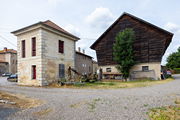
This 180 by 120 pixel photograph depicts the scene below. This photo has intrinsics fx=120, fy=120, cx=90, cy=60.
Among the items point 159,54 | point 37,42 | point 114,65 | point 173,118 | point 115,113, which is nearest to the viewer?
point 173,118

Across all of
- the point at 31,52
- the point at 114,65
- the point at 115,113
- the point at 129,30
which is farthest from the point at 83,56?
the point at 115,113

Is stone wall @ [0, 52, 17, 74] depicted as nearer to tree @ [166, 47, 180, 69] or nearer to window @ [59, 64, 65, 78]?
window @ [59, 64, 65, 78]

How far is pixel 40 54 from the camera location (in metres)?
12.9

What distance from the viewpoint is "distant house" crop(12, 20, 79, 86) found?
42.7ft

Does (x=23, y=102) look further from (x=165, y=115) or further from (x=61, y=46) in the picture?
(x=61, y=46)

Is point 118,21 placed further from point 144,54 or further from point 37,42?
point 37,42

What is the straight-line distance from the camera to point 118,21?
65.3ft

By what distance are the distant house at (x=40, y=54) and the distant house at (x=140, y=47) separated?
740 centimetres

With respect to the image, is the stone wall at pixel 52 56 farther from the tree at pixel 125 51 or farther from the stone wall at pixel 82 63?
the stone wall at pixel 82 63

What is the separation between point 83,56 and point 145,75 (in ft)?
50.9

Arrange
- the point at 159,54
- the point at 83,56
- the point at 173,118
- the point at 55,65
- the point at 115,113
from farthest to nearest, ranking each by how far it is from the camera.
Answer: the point at 83,56
the point at 159,54
the point at 55,65
the point at 115,113
the point at 173,118

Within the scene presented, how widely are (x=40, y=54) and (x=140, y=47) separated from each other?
1377 centimetres

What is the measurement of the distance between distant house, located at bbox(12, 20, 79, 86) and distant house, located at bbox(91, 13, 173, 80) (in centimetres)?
740

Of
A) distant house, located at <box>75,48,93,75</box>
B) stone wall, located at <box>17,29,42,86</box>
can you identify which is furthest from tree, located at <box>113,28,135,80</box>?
stone wall, located at <box>17,29,42,86</box>
